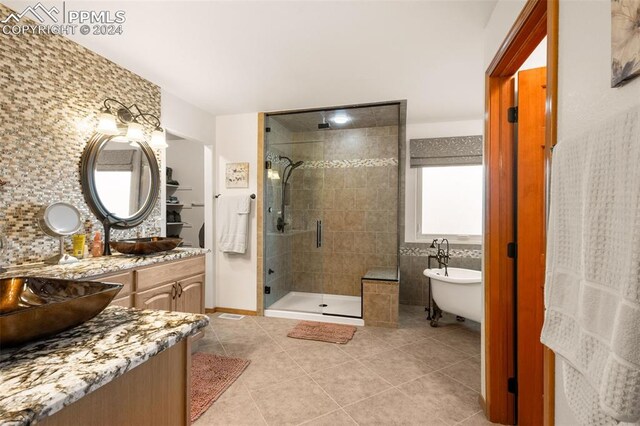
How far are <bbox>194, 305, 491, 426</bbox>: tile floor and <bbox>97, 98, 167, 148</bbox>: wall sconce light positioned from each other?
1.96 m

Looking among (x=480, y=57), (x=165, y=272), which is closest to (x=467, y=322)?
(x=480, y=57)

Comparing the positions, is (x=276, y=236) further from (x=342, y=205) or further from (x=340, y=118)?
(x=340, y=118)

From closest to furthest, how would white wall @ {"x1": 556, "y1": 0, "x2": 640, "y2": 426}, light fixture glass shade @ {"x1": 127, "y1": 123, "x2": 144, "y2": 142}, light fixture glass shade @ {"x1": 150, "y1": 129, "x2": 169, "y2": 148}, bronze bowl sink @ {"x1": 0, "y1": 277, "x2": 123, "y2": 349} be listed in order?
1. bronze bowl sink @ {"x1": 0, "y1": 277, "x2": 123, "y2": 349}
2. white wall @ {"x1": 556, "y1": 0, "x2": 640, "y2": 426}
3. light fixture glass shade @ {"x1": 127, "y1": 123, "x2": 144, "y2": 142}
4. light fixture glass shade @ {"x1": 150, "y1": 129, "x2": 169, "y2": 148}

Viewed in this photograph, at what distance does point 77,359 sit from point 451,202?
4.15 meters

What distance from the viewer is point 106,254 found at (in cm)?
227

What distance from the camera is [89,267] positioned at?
5.84 ft

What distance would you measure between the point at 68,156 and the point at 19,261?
2.47 ft

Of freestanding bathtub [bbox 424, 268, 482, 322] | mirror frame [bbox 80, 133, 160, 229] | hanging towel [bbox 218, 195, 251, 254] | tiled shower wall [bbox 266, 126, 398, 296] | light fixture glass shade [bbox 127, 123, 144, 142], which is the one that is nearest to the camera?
mirror frame [bbox 80, 133, 160, 229]

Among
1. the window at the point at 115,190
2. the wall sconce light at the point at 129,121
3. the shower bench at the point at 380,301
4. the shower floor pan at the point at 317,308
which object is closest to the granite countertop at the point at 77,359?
the window at the point at 115,190

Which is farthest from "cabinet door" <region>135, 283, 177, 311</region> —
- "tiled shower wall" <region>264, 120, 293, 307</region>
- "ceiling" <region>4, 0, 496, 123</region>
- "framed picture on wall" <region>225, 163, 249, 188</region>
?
"ceiling" <region>4, 0, 496, 123</region>

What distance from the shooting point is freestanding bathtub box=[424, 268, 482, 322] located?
9.91 ft

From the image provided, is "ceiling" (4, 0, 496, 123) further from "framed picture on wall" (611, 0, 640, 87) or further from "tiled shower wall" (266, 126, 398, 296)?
"framed picture on wall" (611, 0, 640, 87)

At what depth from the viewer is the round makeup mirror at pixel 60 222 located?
75.3 inches

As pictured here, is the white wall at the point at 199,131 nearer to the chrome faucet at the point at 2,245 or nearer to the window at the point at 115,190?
the window at the point at 115,190
